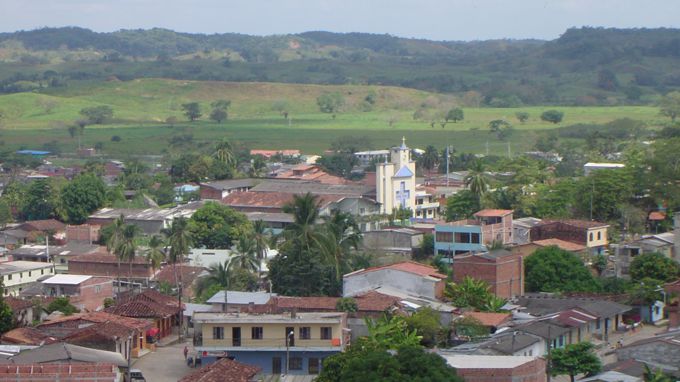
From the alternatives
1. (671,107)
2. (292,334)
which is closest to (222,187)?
(292,334)

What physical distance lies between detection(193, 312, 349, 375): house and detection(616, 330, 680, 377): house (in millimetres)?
5975

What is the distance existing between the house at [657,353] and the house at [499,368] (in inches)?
102

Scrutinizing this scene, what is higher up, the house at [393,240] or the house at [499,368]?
the house at [499,368]

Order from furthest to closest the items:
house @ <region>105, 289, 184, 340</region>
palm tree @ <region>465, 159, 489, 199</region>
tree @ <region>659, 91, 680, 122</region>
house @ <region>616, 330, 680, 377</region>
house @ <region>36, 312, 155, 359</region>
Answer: tree @ <region>659, 91, 680, 122</region> → palm tree @ <region>465, 159, 489, 199</region> → house @ <region>105, 289, 184, 340</region> → house @ <region>36, 312, 155, 359</region> → house @ <region>616, 330, 680, 377</region>

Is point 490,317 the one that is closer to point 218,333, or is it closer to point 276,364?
point 276,364

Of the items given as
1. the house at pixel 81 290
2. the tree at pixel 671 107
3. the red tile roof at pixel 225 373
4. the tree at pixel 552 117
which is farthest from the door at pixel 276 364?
the tree at pixel 552 117

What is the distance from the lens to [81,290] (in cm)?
3744

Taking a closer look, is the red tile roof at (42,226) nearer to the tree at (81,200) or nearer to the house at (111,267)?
the tree at (81,200)

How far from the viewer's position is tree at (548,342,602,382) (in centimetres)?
2684

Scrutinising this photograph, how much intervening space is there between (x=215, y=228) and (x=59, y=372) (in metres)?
22.6

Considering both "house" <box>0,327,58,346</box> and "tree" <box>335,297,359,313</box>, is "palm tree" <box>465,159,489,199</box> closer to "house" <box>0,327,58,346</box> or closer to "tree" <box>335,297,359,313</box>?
"tree" <box>335,297,359,313</box>

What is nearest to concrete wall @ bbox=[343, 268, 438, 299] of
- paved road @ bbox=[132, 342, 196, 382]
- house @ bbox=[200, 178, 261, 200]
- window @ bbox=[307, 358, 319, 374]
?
paved road @ bbox=[132, 342, 196, 382]

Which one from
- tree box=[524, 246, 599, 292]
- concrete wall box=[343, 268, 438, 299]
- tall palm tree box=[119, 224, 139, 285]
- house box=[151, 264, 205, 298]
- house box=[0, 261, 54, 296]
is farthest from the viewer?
house box=[0, 261, 54, 296]

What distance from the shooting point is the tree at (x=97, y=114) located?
375ft
